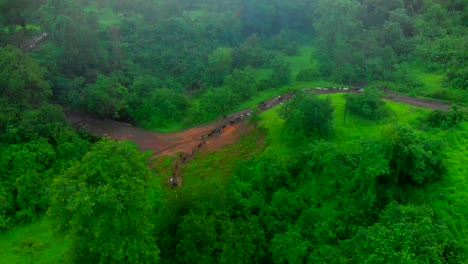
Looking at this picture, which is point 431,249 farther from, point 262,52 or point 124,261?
point 262,52

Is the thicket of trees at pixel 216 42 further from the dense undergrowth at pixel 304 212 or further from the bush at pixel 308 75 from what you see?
the dense undergrowth at pixel 304 212

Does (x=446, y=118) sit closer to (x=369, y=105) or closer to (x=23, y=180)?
(x=369, y=105)

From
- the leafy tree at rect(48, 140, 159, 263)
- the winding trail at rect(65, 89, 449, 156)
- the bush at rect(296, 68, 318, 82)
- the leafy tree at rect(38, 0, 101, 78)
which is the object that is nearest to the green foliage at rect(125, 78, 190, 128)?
the winding trail at rect(65, 89, 449, 156)

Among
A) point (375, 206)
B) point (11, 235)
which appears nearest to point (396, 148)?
point (375, 206)

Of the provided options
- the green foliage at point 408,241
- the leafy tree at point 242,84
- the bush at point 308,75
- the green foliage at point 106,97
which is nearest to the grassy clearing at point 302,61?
the bush at point 308,75

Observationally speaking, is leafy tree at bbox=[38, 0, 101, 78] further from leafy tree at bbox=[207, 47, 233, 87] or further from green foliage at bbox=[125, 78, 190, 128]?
leafy tree at bbox=[207, 47, 233, 87]

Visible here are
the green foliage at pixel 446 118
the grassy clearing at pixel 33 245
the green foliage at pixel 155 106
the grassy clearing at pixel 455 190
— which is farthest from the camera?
the green foliage at pixel 155 106

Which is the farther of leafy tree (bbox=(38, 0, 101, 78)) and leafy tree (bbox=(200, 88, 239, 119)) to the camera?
leafy tree (bbox=(38, 0, 101, 78))
